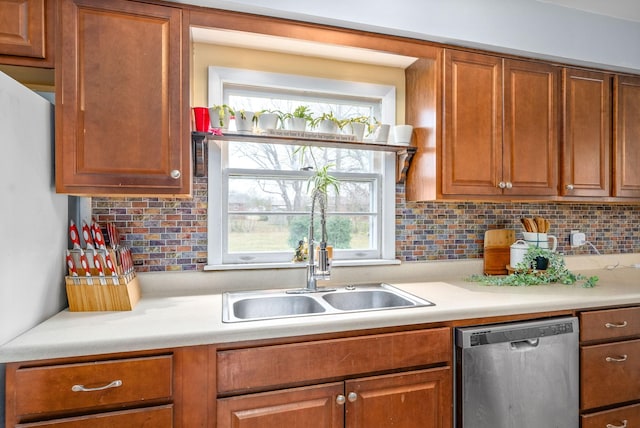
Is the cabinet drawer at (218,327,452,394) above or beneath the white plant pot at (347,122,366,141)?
beneath

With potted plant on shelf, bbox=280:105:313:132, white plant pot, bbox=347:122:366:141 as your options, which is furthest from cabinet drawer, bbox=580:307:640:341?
potted plant on shelf, bbox=280:105:313:132

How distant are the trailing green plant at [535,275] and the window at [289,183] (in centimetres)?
59

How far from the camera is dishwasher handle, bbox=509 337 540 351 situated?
5.10 feet

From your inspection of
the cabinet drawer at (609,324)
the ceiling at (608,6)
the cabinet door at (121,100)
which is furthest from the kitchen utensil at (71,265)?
the ceiling at (608,6)

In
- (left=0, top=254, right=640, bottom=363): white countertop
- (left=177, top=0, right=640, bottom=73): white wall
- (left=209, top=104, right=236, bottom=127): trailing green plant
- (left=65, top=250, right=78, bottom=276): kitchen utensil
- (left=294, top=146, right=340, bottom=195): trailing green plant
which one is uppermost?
(left=177, top=0, right=640, bottom=73): white wall

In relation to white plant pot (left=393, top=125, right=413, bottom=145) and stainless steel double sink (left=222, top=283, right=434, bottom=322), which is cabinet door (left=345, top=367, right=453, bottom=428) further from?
white plant pot (left=393, top=125, right=413, bottom=145)

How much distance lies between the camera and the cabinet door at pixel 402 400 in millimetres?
1372

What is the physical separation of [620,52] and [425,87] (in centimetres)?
127

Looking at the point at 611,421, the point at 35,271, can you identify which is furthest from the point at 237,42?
the point at 611,421

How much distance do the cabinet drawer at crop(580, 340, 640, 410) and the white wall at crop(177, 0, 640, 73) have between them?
5.13ft

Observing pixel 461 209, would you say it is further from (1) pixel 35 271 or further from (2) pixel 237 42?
(1) pixel 35 271

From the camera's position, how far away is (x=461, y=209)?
2277 mm

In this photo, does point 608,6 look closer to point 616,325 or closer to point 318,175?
point 616,325

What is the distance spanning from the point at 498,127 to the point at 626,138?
0.92 meters
